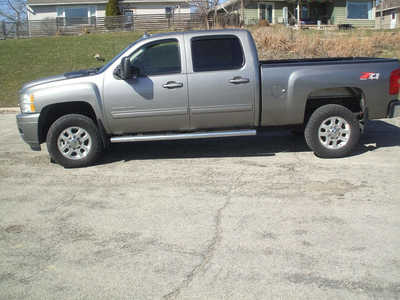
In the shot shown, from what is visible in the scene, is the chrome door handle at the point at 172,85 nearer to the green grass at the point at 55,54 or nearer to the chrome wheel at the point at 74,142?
the chrome wheel at the point at 74,142

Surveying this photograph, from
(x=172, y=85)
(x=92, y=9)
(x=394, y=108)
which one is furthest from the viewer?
(x=92, y=9)

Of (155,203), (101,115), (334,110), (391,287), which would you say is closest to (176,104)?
(101,115)

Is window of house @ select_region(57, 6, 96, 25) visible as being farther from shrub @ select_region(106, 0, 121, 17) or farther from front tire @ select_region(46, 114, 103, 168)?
front tire @ select_region(46, 114, 103, 168)

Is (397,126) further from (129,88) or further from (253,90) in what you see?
(129,88)

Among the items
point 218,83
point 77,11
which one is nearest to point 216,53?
point 218,83

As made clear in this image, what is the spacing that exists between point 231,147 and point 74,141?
8.92 ft

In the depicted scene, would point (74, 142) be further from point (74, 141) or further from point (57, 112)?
point (57, 112)

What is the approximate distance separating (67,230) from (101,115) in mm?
2429

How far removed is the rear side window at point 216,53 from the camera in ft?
21.5

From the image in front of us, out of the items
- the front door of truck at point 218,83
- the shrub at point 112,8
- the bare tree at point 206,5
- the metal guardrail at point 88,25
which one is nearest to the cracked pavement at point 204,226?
the front door of truck at point 218,83

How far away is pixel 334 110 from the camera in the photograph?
262 inches

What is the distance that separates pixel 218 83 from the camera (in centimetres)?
648

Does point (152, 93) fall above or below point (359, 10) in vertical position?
below

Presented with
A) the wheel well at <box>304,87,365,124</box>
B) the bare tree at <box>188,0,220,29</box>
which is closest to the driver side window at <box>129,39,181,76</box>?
the wheel well at <box>304,87,365,124</box>
